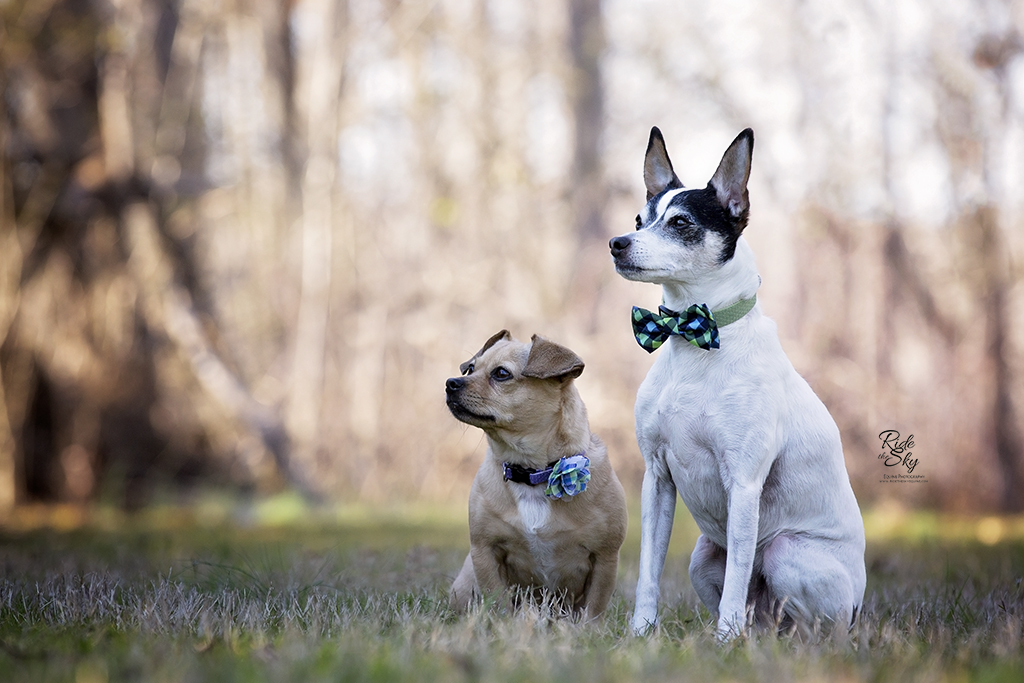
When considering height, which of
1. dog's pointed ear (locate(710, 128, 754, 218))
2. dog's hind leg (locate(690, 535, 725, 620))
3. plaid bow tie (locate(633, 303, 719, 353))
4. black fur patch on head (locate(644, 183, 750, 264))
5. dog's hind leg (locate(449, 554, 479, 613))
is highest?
dog's pointed ear (locate(710, 128, 754, 218))

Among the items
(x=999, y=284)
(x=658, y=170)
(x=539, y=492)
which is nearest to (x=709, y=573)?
(x=539, y=492)

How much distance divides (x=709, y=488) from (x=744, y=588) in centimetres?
38

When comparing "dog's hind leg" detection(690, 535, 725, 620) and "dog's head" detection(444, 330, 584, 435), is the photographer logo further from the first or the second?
"dog's head" detection(444, 330, 584, 435)

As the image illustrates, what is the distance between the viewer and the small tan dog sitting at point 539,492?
3666mm

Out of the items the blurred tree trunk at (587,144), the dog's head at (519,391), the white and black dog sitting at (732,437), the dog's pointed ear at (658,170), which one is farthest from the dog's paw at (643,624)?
the blurred tree trunk at (587,144)

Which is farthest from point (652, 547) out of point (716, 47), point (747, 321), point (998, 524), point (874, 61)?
point (716, 47)

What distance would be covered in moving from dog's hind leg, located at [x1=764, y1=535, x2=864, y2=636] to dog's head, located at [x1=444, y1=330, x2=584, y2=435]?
1093mm

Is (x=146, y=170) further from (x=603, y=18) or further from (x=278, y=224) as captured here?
(x=603, y=18)

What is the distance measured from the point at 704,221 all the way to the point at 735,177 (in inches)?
9.0

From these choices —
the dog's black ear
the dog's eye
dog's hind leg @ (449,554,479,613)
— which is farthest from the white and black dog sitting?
dog's hind leg @ (449,554,479,613)

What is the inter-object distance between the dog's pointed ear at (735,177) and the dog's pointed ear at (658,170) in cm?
36

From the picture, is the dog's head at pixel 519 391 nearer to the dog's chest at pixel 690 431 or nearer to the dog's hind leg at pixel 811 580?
the dog's chest at pixel 690 431

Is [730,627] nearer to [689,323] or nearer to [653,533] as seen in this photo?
[653,533]

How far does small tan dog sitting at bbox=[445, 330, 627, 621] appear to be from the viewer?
3.67 m
